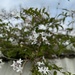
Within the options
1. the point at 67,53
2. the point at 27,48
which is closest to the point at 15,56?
the point at 27,48

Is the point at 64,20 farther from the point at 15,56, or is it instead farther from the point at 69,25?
the point at 15,56

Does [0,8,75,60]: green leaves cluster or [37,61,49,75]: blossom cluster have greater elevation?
[0,8,75,60]: green leaves cluster

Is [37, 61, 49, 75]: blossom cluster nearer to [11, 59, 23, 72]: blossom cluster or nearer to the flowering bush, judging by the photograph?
the flowering bush

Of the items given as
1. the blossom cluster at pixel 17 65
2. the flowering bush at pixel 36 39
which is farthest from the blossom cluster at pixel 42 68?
the blossom cluster at pixel 17 65

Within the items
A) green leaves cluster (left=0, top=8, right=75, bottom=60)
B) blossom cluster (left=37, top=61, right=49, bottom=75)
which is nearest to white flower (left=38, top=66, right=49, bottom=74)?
blossom cluster (left=37, top=61, right=49, bottom=75)

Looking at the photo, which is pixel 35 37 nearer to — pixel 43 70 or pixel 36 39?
pixel 36 39

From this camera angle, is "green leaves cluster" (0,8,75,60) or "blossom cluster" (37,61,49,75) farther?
"green leaves cluster" (0,8,75,60)

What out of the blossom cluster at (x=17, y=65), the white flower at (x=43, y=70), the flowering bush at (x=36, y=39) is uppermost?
the flowering bush at (x=36, y=39)

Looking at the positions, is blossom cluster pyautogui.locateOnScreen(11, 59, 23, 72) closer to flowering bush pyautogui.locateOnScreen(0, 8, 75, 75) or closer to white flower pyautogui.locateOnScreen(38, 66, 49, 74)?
flowering bush pyautogui.locateOnScreen(0, 8, 75, 75)

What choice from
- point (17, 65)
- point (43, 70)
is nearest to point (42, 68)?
point (43, 70)

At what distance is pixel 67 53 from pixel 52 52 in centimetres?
16

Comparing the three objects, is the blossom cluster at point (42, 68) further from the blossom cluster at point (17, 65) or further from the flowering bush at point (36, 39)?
the blossom cluster at point (17, 65)

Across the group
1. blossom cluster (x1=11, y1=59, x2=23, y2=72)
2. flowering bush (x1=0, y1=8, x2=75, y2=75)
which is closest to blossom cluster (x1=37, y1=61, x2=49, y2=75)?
flowering bush (x1=0, y1=8, x2=75, y2=75)

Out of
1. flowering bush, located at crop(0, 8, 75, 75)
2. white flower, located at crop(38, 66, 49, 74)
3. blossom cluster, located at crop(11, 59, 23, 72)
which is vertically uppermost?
flowering bush, located at crop(0, 8, 75, 75)
